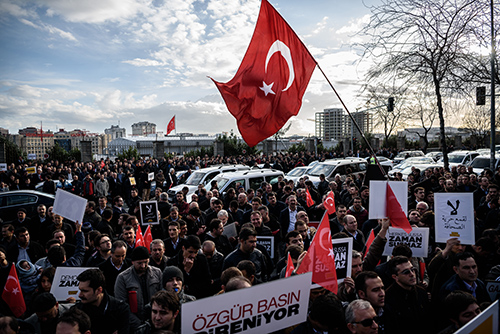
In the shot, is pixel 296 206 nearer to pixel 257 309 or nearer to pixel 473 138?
pixel 257 309

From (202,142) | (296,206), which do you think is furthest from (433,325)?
(202,142)

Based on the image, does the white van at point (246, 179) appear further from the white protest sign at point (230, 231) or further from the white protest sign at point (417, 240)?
the white protest sign at point (417, 240)

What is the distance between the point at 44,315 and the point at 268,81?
14.6 ft

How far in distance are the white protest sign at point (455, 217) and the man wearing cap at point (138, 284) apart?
13.2 ft

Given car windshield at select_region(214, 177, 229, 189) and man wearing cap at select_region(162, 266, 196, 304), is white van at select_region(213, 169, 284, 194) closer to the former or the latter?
car windshield at select_region(214, 177, 229, 189)

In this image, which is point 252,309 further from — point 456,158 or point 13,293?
point 456,158

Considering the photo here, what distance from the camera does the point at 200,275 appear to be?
194 inches

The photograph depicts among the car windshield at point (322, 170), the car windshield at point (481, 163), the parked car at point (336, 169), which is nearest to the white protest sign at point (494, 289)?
the parked car at point (336, 169)

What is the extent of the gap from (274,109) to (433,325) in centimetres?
382

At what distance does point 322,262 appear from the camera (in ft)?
12.2

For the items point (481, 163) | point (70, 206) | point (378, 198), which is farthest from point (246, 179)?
point (481, 163)

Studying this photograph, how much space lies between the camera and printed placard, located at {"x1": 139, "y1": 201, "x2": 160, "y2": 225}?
766 centimetres

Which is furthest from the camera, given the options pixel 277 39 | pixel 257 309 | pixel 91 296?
pixel 277 39

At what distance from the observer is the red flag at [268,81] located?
18.7 ft
